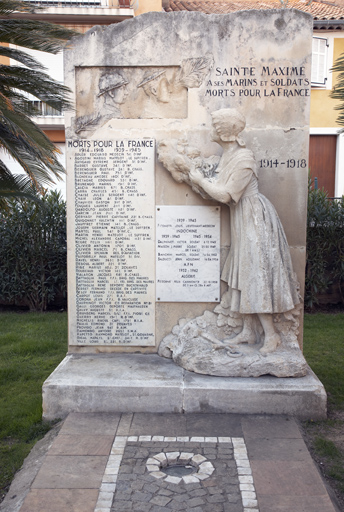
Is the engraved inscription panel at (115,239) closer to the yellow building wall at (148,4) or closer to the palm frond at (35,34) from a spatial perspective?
the palm frond at (35,34)

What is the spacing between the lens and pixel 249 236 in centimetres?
511

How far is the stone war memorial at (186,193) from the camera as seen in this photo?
5.21 m

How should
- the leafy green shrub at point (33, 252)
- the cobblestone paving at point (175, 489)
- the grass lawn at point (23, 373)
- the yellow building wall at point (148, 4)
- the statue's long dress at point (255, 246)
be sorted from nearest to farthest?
1. the cobblestone paving at point (175, 489)
2. the grass lawn at point (23, 373)
3. the statue's long dress at point (255, 246)
4. the leafy green shrub at point (33, 252)
5. the yellow building wall at point (148, 4)

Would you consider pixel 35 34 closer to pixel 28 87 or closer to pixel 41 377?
pixel 28 87

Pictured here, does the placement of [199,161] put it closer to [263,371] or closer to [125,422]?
[263,371]

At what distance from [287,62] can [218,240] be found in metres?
2.04

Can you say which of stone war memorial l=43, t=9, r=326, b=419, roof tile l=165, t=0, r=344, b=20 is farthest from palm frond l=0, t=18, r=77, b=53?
roof tile l=165, t=0, r=344, b=20

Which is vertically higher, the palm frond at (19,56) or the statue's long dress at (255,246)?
the palm frond at (19,56)

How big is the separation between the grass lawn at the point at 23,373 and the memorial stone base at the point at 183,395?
326 millimetres

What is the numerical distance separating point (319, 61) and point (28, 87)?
52.4 ft

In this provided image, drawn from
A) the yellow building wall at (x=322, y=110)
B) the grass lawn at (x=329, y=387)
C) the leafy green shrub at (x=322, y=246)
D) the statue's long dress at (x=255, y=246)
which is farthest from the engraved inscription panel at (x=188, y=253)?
the yellow building wall at (x=322, y=110)

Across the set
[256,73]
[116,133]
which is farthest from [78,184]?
[256,73]

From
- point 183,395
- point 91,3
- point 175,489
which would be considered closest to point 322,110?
point 91,3

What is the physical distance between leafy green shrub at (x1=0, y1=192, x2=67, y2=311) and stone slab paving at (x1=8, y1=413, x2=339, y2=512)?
541cm
